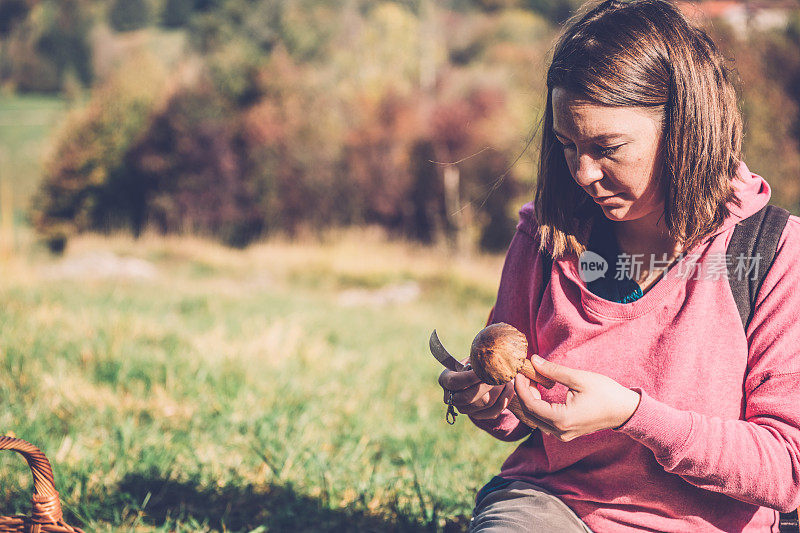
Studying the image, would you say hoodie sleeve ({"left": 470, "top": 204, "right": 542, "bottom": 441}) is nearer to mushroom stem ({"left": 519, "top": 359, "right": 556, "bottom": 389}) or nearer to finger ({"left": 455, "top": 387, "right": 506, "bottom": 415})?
finger ({"left": 455, "top": 387, "right": 506, "bottom": 415})

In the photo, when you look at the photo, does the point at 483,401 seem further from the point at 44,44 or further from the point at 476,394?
the point at 44,44

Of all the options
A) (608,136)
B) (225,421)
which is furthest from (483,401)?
(225,421)

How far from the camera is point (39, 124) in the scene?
38750 millimetres

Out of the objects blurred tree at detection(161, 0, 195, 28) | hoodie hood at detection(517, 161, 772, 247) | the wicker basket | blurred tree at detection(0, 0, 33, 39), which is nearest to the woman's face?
hoodie hood at detection(517, 161, 772, 247)

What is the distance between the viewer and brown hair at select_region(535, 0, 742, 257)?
1.46m

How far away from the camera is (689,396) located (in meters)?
1.51

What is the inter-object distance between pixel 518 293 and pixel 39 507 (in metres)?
1.26

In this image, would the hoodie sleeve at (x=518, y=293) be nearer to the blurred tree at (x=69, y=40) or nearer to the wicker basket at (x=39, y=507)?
the wicker basket at (x=39, y=507)

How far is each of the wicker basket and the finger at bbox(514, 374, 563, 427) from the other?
1105 mm

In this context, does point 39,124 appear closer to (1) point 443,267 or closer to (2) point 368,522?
(1) point 443,267

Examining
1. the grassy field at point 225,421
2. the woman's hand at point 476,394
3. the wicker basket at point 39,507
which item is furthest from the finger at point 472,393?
the wicker basket at point 39,507

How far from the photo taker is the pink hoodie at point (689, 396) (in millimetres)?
1406

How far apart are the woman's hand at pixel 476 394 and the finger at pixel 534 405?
15cm

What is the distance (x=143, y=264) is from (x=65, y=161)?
9.77m
